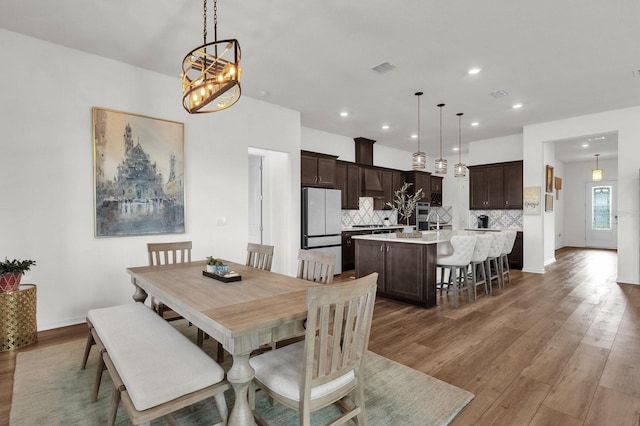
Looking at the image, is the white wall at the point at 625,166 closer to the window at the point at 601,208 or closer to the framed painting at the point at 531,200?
the framed painting at the point at 531,200

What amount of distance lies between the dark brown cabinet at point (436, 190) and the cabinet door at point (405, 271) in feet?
18.7

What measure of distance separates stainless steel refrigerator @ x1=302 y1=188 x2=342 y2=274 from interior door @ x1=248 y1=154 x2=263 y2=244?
0.89 metres

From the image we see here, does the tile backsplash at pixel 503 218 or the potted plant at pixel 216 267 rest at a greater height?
the tile backsplash at pixel 503 218

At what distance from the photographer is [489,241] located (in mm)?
Result: 4746

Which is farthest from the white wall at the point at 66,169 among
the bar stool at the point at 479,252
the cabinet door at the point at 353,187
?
→ the bar stool at the point at 479,252

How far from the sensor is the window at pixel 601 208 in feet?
34.1

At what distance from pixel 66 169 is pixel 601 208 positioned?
13831 millimetres

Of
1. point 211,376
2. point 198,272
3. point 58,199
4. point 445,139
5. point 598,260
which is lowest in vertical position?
point 598,260

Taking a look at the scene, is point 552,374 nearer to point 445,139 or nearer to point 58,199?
point 58,199

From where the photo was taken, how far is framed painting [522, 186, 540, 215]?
21.5 ft

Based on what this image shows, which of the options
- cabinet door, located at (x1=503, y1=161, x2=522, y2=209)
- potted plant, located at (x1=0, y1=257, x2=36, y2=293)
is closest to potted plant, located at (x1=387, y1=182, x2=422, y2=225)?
cabinet door, located at (x1=503, y1=161, x2=522, y2=209)

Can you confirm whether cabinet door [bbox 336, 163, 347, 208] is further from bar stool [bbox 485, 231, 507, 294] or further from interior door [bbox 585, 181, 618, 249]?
interior door [bbox 585, 181, 618, 249]

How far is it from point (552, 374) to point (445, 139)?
630 cm

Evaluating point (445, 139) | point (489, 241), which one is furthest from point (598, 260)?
point (489, 241)
